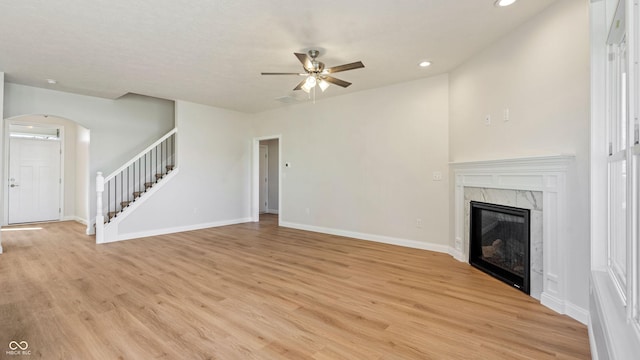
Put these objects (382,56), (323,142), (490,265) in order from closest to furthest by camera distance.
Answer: (490,265), (382,56), (323,142)

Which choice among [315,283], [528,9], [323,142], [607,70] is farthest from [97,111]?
[607,70]

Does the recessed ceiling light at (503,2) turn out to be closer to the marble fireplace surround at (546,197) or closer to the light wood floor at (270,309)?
the marble fireplace surround at (546,197)

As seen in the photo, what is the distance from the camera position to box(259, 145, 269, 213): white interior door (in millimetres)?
9531

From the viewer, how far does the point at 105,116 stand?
6.32m

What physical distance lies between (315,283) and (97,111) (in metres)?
6.00

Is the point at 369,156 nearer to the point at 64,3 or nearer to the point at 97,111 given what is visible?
the point at 64,3

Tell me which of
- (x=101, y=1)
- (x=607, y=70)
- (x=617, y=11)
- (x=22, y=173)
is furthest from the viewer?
(x=22, y=173)

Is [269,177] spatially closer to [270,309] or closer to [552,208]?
[270,309]

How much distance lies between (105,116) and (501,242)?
757cm

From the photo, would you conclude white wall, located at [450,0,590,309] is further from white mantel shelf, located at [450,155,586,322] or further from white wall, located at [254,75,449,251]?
white wall, located at [254,75,449,251]

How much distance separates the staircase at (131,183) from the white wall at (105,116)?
1.02 ft

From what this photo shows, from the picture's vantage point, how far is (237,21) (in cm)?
300

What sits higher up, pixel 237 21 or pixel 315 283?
pixel 237 21

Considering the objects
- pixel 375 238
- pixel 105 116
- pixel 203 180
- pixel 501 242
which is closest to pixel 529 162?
pixel 501 242
